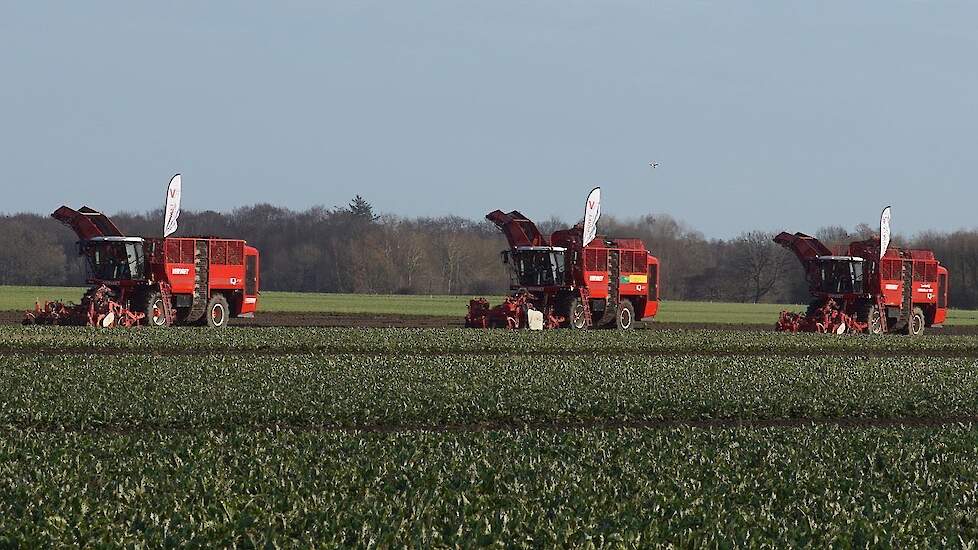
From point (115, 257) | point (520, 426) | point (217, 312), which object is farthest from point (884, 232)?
point (520, 426)

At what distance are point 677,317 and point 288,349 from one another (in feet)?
140

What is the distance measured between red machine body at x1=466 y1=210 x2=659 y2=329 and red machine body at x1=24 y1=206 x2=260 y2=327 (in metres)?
9.32

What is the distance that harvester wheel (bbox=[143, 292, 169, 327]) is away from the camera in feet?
133

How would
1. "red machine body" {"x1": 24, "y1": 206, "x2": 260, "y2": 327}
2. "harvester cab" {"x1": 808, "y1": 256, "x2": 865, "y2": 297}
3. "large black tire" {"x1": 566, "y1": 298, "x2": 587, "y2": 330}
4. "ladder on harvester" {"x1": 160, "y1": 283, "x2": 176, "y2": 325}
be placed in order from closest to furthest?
"red machine body" {"x1": 24, "y1": 206, "x2": 260, "y2": 327} → "ladder on harvester" {"x1": 160, "y1": 283, "x2": 176, "y2": 325} → "large black tire" {"x1": 566, "y1": 298, "x2": 587, "y2": 330} → "harvester cab" {"x1": 808, "y1": 256, "x2": 865, "y2": 297}

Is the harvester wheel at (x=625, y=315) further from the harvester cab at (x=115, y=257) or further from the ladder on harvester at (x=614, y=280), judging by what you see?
the harvester cab at (x=115, y=257)

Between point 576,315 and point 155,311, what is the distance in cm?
1386

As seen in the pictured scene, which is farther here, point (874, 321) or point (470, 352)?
point (874, 321)

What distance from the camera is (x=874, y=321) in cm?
4697

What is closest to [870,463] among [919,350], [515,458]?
[515,458]

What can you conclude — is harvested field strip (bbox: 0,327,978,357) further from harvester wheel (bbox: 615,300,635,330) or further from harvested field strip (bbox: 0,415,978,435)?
harvested field strip (bbox: 0,415,978,435)

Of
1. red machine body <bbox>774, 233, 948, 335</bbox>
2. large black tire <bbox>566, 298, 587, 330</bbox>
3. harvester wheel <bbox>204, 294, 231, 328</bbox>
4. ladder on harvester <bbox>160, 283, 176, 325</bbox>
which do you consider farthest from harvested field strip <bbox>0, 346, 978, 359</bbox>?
harvester wheel <bbox>204, 294, 231, 328</bbox>

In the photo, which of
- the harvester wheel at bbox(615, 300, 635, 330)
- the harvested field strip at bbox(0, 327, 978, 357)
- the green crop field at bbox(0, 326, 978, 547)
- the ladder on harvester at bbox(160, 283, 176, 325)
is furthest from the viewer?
the harvester wheel at bbox(615, 300, 635, 330)

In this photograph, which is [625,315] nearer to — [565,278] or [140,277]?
[565,278]

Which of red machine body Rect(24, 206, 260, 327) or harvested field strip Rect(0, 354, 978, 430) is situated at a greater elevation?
red machine body Rect(24, 206, 260, 327)
